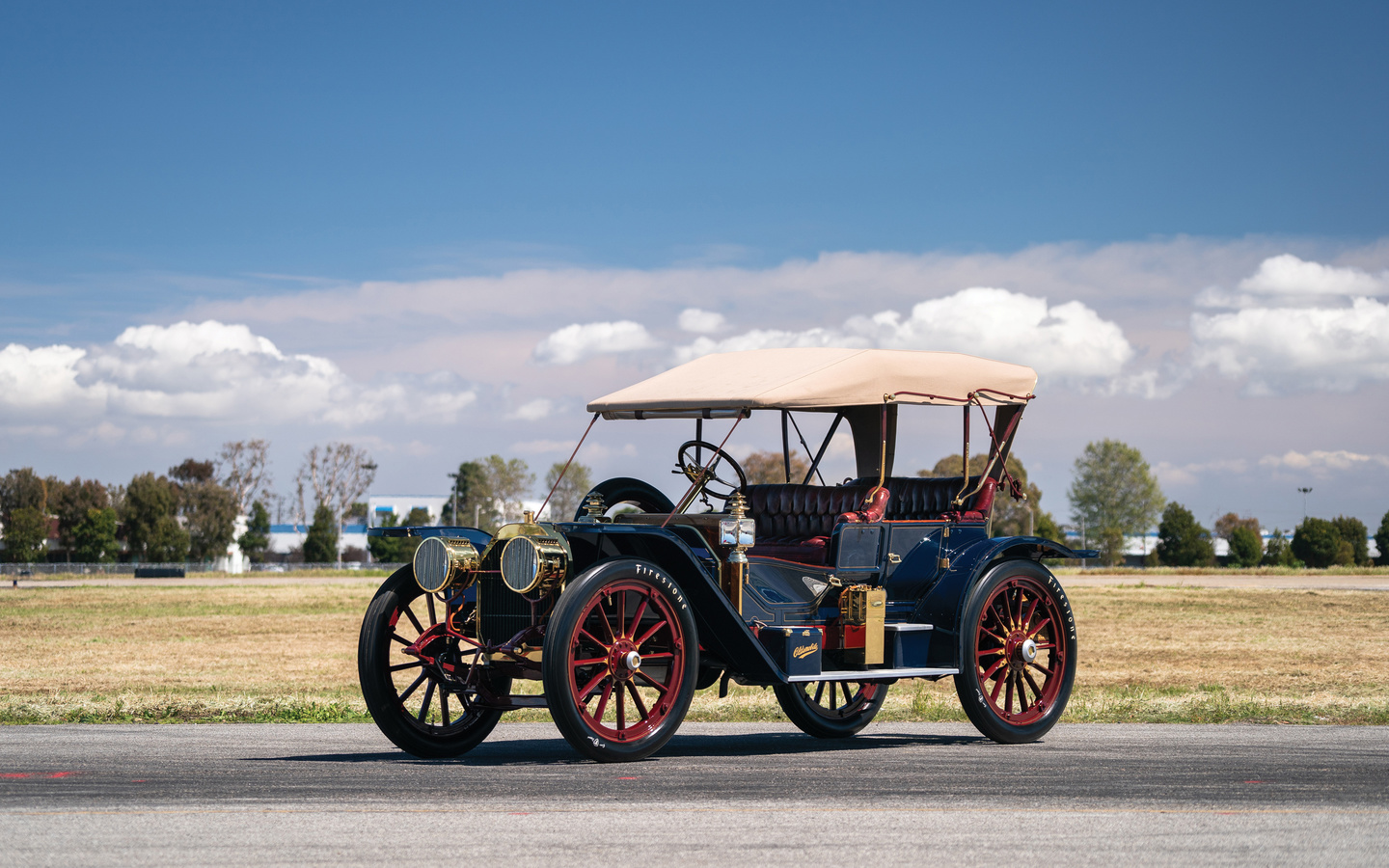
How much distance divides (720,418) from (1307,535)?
10214cm

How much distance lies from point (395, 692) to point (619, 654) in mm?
1788

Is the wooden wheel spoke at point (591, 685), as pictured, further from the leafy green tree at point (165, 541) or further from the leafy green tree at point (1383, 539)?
the leafy green tree at point (1383, 539)

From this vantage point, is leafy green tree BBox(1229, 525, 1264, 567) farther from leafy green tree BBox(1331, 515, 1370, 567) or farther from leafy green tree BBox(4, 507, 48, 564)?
leafy green tree BBox(4, 507, 48, 564)

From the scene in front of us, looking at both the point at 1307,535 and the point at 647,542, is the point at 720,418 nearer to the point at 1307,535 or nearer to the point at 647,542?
the point at 647,542

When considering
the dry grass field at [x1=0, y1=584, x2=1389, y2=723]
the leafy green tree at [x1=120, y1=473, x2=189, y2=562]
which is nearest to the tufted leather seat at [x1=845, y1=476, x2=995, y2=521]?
the dry grass field at [x1=0, y1=584, x2=1389, y2=723]

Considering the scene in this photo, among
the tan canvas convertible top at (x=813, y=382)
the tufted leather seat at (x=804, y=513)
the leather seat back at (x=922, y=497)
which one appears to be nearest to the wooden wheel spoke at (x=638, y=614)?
the tan canvas convertible top at (x=813, y=382)

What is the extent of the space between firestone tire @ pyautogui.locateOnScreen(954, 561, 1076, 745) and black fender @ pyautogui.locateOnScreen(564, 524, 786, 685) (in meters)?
1.90

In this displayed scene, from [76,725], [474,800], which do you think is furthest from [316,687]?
[474,800]

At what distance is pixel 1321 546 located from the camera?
102 m

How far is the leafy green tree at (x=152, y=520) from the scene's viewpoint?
100 metres

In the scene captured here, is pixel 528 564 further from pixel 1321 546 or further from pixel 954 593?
pixel 1321 546

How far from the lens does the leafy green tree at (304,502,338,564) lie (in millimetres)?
109750

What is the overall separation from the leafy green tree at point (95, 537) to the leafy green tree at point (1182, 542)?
74207mm

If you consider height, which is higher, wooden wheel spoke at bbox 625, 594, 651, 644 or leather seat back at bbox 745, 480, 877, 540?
leather seat back at bbox 745, 480, 877, 540
